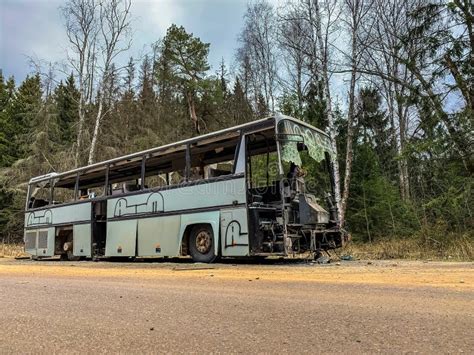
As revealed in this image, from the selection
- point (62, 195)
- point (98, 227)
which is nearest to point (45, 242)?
point (62, 195)

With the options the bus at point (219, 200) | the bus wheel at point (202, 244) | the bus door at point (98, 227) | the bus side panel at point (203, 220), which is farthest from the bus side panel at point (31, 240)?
the bus wheel at point (202, 244)

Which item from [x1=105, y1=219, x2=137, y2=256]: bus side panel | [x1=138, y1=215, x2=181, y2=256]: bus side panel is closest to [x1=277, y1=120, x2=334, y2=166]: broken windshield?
[x1=138, y1=215, x2=181, y2=256]: bus side panel

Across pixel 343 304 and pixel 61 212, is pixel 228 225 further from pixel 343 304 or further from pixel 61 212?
pixel 61 212

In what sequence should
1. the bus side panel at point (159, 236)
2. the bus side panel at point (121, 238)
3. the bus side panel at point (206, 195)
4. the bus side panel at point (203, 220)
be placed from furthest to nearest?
the bus side panel at point (121, 238)
the bus side panel at point (159, 236)
the bus side panel at point (203, 220)
the bus side panel at point (206, 195)

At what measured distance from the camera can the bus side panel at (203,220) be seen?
11.3m

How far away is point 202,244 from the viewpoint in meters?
11.9

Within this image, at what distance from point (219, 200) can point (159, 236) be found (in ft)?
8.29

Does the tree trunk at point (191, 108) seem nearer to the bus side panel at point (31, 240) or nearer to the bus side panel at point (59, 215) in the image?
the bus side panel at point (59, 215)

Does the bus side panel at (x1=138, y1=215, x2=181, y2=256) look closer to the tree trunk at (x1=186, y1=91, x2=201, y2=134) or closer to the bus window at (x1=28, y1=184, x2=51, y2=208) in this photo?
the bus window at (x1=28, y1=184, x2=51, y2=208)

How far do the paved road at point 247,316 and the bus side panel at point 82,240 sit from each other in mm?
8449

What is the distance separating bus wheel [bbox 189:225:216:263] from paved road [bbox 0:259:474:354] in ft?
14.2

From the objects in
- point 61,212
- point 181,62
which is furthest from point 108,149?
point 61,212

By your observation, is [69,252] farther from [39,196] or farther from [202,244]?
[202,244]

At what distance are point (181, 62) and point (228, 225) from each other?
2479cm
